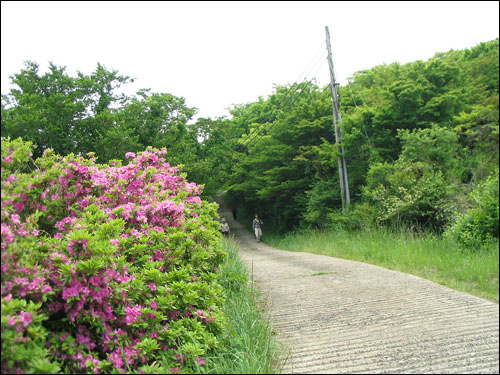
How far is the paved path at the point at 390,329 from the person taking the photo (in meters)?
1.81

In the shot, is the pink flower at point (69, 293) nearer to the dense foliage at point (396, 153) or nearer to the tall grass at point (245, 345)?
the tall grass at point (245, 345)

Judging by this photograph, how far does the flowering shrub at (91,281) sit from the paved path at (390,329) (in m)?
0.80

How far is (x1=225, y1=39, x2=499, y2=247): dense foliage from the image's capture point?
1.95 metres

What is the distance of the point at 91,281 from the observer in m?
2.66

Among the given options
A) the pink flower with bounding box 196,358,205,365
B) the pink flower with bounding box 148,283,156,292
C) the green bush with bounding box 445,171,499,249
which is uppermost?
the green bush with bounding box 445,171,499,249

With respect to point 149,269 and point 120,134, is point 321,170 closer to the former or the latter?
point 120,134

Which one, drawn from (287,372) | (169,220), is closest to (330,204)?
(169,220)

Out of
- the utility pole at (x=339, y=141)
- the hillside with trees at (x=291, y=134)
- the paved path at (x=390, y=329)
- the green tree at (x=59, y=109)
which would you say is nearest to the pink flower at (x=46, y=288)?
the paved path at (x=390, y=329)

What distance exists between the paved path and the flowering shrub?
0.80 metres

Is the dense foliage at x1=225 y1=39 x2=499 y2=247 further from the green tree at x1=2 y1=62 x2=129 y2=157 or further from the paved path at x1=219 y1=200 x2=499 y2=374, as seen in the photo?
the green tree at x1=2 y1=62 x2=129 y2=157

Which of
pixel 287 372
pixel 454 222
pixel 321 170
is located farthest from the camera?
pixel 321 170

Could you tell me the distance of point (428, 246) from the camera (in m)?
Result: 2.45

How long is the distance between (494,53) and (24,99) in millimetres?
19442

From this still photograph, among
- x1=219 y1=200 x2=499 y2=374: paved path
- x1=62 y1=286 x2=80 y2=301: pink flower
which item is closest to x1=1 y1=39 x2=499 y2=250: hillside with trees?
x1=219 y1=200 x2=499 y2=374: paved path
